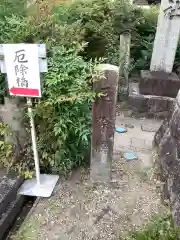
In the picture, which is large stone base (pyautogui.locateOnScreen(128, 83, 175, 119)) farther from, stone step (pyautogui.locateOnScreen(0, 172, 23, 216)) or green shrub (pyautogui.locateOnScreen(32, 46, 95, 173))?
stone step (pyautogui.locateOnScreen(0, 172, 23, 216))

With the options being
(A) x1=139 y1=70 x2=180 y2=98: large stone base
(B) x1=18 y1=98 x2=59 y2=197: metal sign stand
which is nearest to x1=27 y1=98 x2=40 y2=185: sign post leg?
(B) x1=18 y1=98 x2=59 y2=197: metal sign stand

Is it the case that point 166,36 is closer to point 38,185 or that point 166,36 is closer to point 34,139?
point 34,139

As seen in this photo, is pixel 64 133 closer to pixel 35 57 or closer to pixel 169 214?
pixel 35 57

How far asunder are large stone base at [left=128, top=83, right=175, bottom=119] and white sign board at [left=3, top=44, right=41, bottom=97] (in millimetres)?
2898

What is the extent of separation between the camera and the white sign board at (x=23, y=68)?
8.20 feet

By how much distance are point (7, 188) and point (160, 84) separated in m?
3.43

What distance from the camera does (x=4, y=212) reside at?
9.25 ft

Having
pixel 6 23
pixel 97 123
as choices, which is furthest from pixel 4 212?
pixel 6 23

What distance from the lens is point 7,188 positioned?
9.59 ft

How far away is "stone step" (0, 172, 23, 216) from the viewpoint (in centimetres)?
282

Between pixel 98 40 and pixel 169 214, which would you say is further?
pixel 98 40

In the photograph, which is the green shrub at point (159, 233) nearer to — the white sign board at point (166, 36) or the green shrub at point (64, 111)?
the green shrub at point (64, 111)

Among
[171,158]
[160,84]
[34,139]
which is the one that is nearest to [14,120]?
Answer: [34,139]

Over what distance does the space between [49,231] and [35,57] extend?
65.1 inches
